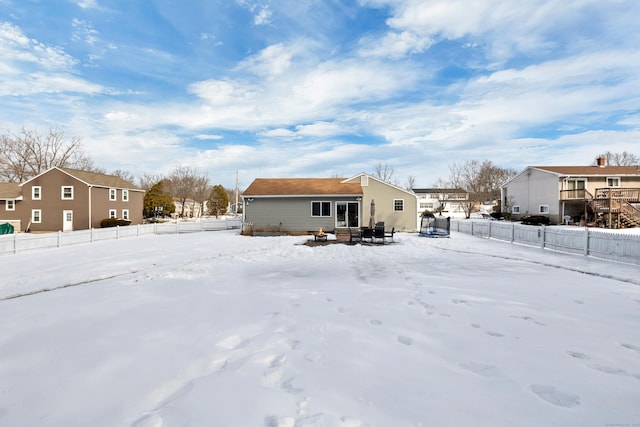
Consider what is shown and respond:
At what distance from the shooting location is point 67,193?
90.1 ft

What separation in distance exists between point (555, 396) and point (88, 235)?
21.0m

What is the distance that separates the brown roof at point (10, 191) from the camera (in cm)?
2674

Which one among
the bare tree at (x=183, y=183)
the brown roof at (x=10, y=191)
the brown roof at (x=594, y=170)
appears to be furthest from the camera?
the bare tree at (x=183, y=183)

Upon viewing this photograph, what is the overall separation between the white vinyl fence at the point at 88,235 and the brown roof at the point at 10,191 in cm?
997

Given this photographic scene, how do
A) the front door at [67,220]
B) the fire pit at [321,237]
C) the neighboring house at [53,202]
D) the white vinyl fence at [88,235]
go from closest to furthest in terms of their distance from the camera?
the white vinyl fence at [88,235] < the fire pit at [321,237] < the neighboring house at [53,202] < the front door at [67,220]

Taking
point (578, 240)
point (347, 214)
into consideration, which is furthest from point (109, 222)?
point (578, 240)

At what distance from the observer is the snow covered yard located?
2568mm

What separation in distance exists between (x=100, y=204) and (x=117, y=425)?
3280 cm

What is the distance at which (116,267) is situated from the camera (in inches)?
382

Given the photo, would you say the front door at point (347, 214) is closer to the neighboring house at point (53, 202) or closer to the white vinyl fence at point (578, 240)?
the white vinyl fence at point (578, 240)

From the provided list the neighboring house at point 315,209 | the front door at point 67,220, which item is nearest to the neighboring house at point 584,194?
the neighboring house at point 315,209

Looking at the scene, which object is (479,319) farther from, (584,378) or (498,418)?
(498,418)

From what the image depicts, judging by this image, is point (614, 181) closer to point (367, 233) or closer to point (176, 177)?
point (367, 233)

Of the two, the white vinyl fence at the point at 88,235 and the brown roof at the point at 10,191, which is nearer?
the white vinyl fence at the point at 88,235
